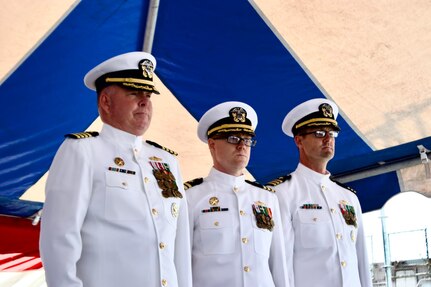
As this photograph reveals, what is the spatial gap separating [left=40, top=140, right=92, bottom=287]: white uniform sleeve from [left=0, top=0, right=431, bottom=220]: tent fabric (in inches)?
67.3

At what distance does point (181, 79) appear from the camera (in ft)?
14.6

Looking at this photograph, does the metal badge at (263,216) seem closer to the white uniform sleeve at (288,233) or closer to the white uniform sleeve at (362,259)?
the white uniform sleeve at (288,233)

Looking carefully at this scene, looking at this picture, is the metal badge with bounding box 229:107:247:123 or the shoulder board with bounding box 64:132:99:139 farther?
the metal badge with bounding box 229:107:247:123

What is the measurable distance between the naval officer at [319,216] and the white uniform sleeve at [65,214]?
1.39 meters

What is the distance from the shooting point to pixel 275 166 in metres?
4.84

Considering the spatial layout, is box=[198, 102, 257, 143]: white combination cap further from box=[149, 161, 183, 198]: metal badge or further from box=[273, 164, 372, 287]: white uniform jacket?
box=[149, 161, 183, 198]: metal badge

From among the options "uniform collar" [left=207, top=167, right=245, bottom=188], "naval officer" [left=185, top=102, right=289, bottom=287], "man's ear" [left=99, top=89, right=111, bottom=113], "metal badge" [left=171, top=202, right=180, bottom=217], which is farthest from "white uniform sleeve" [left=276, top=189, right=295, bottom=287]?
"man's ear" [left=99, top=89, right=111, bottom=113]

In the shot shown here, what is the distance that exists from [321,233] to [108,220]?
140cm

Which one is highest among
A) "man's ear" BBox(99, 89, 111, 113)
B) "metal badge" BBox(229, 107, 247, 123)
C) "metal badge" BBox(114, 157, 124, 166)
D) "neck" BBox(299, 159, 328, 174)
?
"metal badge" BBox(229, 107, 247, 123)

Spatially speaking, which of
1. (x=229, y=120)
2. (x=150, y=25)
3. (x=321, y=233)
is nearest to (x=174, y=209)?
(x=229, y=120)

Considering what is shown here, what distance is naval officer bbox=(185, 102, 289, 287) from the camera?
308 cm

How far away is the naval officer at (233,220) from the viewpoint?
3076 millimetres

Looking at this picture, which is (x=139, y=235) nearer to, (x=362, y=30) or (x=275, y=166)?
(x=362, y=30)

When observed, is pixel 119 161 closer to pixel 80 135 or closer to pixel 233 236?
pixel 80 135
